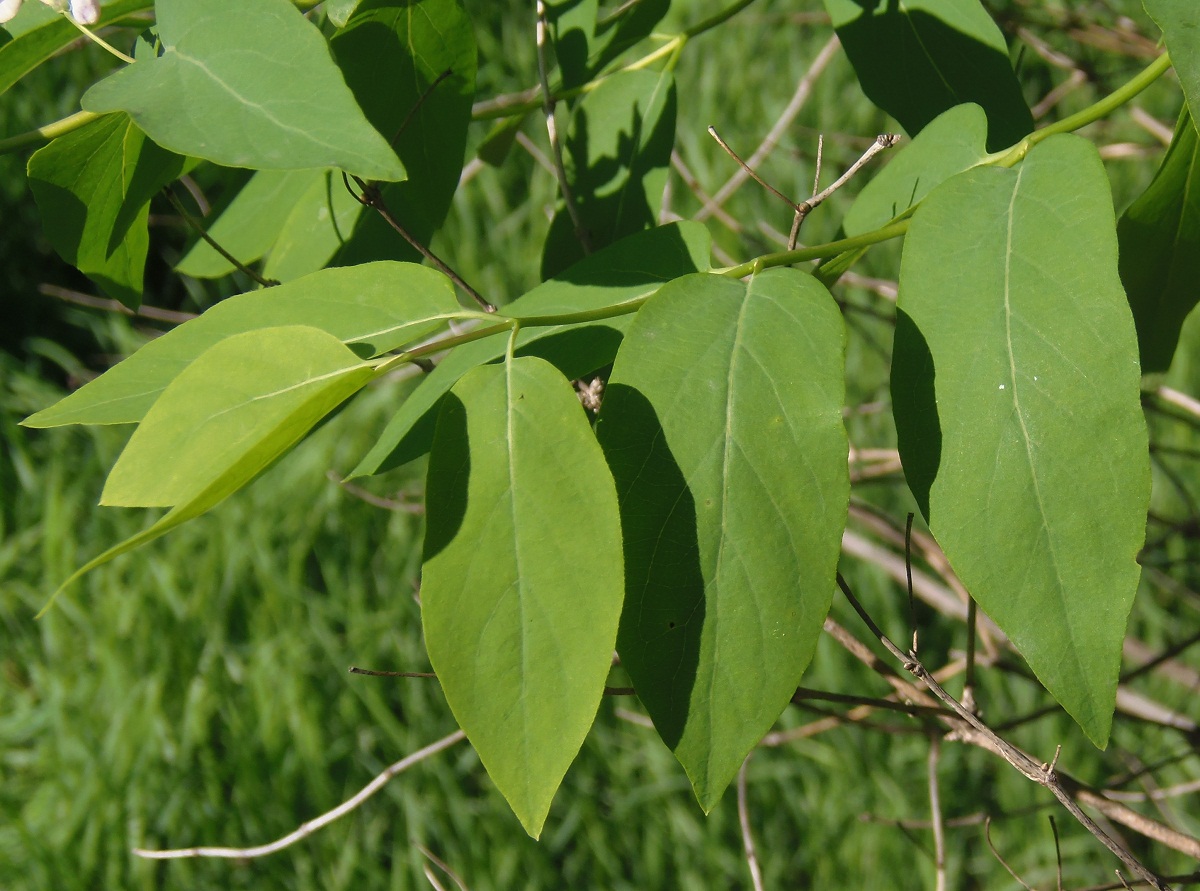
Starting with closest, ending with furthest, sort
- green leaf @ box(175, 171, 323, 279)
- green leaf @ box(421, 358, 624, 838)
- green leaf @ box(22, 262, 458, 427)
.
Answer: green leaf @ box(421, 358, 624, 838) → green leaf @ box(22, 262, 458, 427) → green leaf @ box(175, 171, 323, 279)

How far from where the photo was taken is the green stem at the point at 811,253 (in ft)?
2.23

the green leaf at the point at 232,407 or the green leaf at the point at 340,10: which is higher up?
the green leaf at the point at 340,10

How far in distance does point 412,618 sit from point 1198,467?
6.46 ft

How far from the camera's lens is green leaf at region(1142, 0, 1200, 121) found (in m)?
0.61

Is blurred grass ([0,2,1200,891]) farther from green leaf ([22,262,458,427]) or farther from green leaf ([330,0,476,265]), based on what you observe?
green leaf ([22,262,458,427])

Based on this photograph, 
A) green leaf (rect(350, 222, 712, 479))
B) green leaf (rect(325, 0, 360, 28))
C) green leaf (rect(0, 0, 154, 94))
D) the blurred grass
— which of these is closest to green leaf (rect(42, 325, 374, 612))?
green leaf (rect(350, 222, 712, 479))

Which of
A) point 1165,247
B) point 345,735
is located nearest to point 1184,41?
point 1165,247

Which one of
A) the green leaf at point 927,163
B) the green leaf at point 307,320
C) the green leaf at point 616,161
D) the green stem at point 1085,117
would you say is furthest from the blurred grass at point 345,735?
the green leaf at point 307,320

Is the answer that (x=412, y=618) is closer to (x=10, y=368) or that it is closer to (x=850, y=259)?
(x=10, y=368)

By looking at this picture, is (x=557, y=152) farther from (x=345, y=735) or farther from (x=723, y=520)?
(x=345, y=735)

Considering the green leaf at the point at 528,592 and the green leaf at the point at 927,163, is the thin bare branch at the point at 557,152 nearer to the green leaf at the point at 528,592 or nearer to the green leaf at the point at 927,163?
the green leaf at the point at 927,163

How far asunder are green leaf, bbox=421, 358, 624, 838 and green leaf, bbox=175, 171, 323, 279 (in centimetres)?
49

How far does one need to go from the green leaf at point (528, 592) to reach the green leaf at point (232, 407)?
8 cm

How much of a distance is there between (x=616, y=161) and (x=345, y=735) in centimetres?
197
